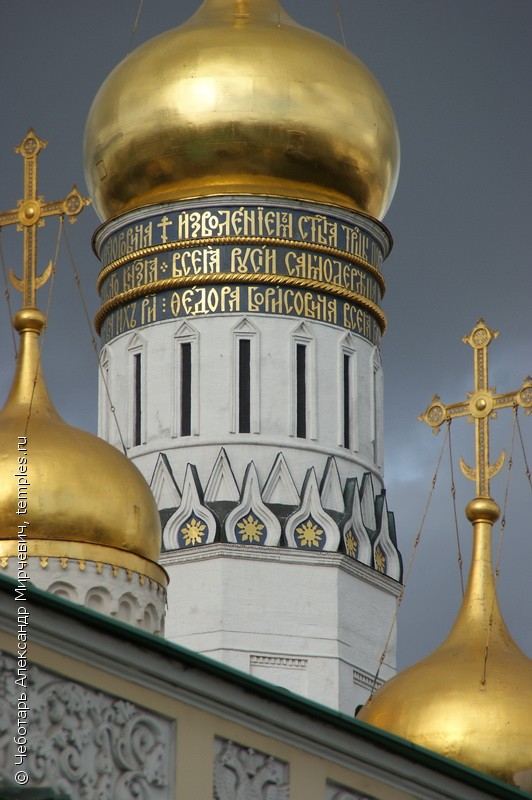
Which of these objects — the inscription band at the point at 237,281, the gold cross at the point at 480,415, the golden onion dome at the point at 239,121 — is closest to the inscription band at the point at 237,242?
the inscription band at the point at 237,281

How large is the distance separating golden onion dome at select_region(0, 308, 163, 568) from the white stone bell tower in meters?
6.14

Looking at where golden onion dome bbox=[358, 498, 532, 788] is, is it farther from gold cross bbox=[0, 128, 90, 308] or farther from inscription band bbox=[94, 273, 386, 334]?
inscription band bbox=[94, 273, 386, 334]

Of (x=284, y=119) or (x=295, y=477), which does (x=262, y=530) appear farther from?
(x=284, y=119)

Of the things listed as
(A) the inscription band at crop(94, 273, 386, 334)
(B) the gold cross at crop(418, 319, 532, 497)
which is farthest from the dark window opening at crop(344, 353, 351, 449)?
(B) the gold cross at crop(418, 319, 532, 497)

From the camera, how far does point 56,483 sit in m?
16.9

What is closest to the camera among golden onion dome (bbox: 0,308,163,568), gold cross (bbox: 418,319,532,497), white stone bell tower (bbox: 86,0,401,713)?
golden onion dome (bbox: 0,308,163,568)

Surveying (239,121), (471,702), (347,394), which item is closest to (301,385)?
(347,394)

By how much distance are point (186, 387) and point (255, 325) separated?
81 cm

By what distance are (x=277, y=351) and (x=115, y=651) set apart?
12.9 metres

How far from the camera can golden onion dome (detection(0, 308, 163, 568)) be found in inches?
663

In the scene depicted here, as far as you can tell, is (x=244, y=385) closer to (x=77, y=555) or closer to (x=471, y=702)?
(x=471, y=702)

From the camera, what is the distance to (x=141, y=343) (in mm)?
24891

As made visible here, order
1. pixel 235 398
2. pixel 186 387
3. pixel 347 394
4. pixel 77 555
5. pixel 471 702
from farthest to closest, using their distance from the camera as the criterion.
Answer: pixel 347 394
pixel 186 387
pixel 235 398
pixel 471 702
pixel 77 555

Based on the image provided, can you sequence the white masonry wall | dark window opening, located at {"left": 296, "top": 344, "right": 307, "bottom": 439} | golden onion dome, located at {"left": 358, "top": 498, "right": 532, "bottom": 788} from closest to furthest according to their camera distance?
golden onion dome, located at {"left": 358, "top": 498, "right": 532, "bottom": 788}, the white masonry wall, dark window opening, located at {"left": 296, "top": 344, "right": 307, "bottom": 439}
